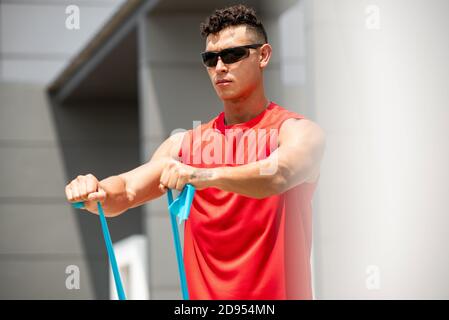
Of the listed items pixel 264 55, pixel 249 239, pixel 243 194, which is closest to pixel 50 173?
pixel 264 55

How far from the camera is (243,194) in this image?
2498mm

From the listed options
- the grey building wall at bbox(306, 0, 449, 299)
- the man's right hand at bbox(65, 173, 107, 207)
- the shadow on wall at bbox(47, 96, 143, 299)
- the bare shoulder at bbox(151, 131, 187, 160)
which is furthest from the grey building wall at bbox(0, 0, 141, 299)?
the man's right hand at bbox(65, 173, 107, 207)

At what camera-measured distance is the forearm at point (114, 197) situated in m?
2.71

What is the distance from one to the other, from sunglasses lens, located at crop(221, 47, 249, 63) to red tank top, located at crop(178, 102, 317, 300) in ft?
0.55

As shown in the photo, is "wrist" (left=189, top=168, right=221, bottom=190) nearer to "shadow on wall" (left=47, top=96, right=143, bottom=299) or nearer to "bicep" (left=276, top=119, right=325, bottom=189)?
"bicep" (left=276, top=119, right=325, bottom=189)

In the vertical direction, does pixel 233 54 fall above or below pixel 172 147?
above

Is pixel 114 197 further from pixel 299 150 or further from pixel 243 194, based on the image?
pixel 299 150

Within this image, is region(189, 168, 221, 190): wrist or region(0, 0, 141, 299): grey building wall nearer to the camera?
region(189, 168, 221, 190): wrist

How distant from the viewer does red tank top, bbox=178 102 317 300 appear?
2.62 metres

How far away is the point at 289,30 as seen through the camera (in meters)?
5.16

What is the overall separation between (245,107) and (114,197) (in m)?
0.42
